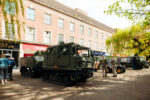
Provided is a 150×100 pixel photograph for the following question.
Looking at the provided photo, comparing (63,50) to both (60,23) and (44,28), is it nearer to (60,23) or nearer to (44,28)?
(44,28)

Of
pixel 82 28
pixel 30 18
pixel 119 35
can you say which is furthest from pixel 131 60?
pixel 30 18

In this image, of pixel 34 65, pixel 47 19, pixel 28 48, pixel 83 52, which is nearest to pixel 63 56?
pixel 83 52

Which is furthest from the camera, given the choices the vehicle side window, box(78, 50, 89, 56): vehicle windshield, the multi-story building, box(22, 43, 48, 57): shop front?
box(22, 43, 48, 57): shop front

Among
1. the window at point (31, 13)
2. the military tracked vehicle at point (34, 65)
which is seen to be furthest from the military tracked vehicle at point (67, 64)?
the window at point (31, 13)

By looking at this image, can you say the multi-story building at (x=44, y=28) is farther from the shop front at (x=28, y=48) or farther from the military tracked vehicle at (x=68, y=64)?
the military tracked vehicle at (x=68, y=64)

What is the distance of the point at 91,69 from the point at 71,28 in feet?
54.0

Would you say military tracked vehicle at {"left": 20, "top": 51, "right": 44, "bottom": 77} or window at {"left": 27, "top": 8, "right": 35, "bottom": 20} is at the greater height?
window at {"left": 27, "top": 8, "right": 35, "bottom": 20}

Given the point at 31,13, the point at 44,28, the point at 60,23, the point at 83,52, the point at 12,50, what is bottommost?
the point at 83,52

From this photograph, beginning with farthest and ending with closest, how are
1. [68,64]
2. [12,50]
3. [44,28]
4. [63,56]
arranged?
[44,28] → [12,50] → [63,56] → [68,64]

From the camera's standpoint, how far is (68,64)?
277 inches

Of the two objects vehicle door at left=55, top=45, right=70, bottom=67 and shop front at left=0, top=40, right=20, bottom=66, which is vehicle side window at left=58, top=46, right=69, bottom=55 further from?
shop front at left=0, top=40, right=20, bottom=66

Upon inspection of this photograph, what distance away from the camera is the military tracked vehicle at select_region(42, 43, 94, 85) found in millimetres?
6973

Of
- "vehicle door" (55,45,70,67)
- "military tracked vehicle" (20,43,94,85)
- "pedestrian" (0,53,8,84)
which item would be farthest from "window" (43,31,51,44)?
"vehicle door" (55,45,70,67)

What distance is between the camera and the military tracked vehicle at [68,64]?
697cm
